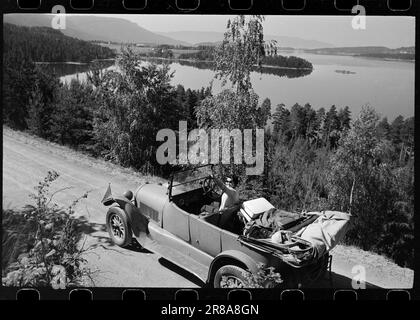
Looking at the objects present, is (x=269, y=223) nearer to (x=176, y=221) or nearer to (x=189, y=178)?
(x=176, y=221)

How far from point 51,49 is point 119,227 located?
20.0ft

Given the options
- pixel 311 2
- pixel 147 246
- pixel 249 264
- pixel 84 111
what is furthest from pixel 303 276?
pixel 84 111

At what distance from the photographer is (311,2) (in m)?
5.30

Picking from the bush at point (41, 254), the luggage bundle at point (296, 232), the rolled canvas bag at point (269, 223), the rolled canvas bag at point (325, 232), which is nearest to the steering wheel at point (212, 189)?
the luggage bundle at point (296, 232)

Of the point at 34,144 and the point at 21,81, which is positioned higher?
the point at 21,81

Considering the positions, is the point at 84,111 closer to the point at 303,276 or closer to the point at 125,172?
the point at 125,172

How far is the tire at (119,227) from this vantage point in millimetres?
6492

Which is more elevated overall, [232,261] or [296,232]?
[296,232]

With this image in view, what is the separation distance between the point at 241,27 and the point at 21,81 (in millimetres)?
7683

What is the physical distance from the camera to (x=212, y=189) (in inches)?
258

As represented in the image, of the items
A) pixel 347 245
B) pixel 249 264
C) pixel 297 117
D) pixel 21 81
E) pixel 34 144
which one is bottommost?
pixel 347 245

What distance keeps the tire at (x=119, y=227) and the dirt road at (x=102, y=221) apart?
0.42 ft

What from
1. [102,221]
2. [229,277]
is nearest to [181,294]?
[229,277]

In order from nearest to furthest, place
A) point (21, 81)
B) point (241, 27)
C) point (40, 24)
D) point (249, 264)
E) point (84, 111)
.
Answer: point (249, 264) → point (40, 24) → point (241, 27) → point (21, 81) → point (84, 111)
